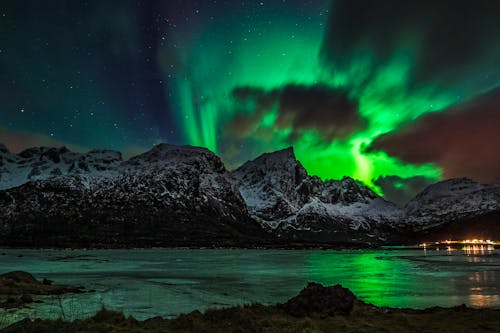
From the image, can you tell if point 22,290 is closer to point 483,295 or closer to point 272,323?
point 272,323

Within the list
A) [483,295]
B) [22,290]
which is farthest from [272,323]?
[483,295]

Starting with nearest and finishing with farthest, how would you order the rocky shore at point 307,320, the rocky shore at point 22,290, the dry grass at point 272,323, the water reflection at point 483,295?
1. the dry grass at point 272,323
2. the rocky shore at point 307,320
3. the rocky shore at point 22,290
4. the water reflection at point 483,295

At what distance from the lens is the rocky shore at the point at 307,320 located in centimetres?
1733

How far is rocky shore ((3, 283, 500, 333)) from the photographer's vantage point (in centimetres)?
1733

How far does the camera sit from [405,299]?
31.2 metres

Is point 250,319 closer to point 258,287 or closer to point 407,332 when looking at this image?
point 407,332

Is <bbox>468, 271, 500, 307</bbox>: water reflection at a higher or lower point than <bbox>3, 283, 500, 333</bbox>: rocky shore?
lower

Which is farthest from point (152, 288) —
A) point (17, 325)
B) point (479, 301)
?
point (479, 301)

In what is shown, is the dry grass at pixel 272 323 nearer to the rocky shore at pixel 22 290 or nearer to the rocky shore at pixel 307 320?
the rocky shore at pixel 307 320

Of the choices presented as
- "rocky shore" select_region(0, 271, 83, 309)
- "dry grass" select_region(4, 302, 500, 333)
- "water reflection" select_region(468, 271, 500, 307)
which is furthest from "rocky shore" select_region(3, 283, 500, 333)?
"rocky shore" select_region(0, 271, 83, 309)

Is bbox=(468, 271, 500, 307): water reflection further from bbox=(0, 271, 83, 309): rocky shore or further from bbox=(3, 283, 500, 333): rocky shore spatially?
bbox=(0, 271, 83, 309): rocky shore

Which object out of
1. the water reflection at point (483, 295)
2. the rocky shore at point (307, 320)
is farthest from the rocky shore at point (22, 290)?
the water reflection at point (483, 295)

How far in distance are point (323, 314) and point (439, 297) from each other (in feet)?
47.8

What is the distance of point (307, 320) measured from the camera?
2008 centimetres
